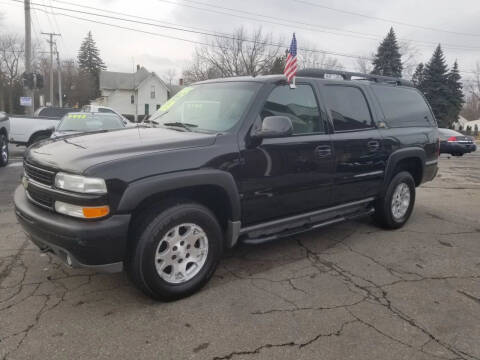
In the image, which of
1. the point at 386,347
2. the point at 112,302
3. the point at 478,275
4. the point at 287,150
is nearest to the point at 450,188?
the point at 478,275

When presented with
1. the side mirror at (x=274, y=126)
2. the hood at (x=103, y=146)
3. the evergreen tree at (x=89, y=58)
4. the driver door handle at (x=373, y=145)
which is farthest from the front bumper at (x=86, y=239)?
the evergreen tree at (x=89, y=58)

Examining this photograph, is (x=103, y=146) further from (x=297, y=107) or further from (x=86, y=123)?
(x=86, y=123)

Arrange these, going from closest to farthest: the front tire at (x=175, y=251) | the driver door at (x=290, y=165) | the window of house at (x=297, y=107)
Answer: the front tire at (x=175, y=251), the driver door at (x=290, y=165), the window of house at (x=297, y=107)

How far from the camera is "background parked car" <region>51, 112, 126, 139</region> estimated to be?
982 cm

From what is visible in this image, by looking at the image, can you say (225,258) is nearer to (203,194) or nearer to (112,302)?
(203,194)

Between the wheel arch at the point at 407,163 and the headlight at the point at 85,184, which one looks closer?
the headlight at the point at 85,184

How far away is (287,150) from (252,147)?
419mm

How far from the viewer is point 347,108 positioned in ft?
14.7

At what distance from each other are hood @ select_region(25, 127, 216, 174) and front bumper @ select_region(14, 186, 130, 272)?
391mm

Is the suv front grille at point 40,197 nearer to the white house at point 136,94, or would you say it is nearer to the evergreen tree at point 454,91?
the evergreen tree at point 454,91

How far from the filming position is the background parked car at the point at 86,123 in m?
9.82

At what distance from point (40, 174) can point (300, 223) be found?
246 cm

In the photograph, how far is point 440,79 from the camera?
4572 centimetres

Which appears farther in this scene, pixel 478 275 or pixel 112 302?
pixel 478 275
